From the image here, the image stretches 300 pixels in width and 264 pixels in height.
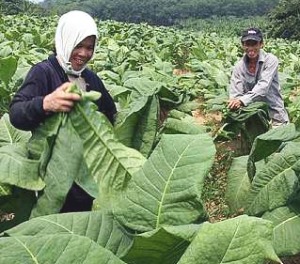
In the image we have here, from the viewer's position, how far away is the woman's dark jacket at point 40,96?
229 centimetres

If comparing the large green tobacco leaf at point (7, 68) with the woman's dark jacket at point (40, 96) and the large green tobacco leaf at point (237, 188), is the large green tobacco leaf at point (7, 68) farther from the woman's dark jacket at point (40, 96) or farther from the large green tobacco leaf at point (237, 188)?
the woman's dark jacket at point (40, 96)

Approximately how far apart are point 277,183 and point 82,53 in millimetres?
929

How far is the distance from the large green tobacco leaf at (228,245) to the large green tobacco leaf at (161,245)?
104 millimetres

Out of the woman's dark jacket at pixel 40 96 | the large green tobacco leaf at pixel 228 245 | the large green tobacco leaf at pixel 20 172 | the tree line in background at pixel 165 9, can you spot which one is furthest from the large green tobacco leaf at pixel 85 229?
the tree line in background at pixel 165 9

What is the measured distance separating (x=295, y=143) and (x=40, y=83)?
110cm

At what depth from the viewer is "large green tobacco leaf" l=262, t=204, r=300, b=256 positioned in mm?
2480

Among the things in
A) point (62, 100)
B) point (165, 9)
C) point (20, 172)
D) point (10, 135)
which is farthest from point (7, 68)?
point (165, 9)

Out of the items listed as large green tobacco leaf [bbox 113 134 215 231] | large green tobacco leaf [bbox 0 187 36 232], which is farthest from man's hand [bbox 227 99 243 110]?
large green tobacco leaf [bbox 113 134 215 231]

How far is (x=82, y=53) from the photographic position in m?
2.45

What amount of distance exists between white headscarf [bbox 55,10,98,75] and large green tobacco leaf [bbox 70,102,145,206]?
1.19ft

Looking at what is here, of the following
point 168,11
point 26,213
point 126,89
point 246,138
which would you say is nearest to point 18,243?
point 26,213

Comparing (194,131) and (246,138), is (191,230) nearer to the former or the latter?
(194,131)

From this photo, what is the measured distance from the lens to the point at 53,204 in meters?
2.14

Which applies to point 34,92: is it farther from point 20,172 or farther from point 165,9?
point 165,9
